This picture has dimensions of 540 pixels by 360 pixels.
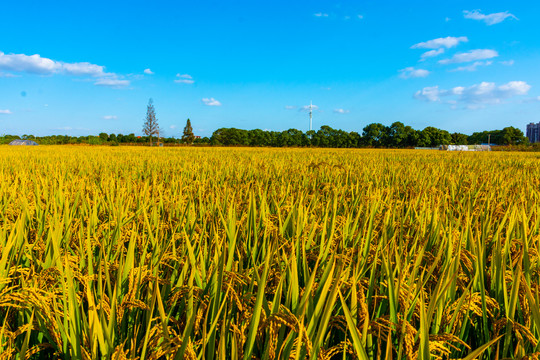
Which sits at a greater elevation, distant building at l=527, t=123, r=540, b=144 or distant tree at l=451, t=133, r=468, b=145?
distant building at l=527, t=123, r=540, b=144

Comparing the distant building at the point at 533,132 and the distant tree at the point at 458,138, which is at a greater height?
the distant building at the point at 533,132

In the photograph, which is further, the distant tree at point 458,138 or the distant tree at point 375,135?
the distant tree at point 458,138

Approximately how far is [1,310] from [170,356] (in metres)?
0.66

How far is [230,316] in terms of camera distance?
87 cm

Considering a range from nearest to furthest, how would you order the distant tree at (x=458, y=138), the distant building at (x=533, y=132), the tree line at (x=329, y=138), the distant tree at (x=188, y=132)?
the tree line at (x=329, y=138) < the distant tree at (x=188, y=132) < the distant tree at (x=458, y=138) < the distant building at (x=533, y=132)

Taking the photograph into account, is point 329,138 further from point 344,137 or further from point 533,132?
point 533,132

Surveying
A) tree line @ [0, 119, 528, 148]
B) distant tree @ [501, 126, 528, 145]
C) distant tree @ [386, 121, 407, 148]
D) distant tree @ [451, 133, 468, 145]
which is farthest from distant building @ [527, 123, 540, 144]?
distant tree @ [386, 121, 407, 148]

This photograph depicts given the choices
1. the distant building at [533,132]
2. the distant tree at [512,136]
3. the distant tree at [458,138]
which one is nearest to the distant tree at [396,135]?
the distant tree at [458,138]

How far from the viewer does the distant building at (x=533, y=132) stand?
126 meters

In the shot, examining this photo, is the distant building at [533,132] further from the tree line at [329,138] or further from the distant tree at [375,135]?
the distant tree at [375,135]

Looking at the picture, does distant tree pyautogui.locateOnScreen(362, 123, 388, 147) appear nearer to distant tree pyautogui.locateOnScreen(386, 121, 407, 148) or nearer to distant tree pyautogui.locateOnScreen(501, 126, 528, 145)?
distant tree pyautogui.locateOnScreen(386, 121, 407, 148)

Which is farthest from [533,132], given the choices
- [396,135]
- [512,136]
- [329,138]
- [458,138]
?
[329,138]

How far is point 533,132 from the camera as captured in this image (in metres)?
130

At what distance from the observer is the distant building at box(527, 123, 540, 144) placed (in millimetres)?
125688
